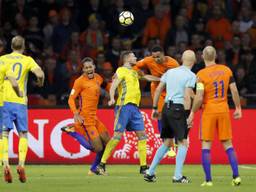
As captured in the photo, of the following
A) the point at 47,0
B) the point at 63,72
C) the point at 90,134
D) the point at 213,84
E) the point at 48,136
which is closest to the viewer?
the point at 213,84

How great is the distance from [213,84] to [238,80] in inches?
355

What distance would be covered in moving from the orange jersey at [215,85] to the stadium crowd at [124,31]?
28.4ft

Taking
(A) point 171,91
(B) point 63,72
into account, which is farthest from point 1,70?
(B) point 63,72

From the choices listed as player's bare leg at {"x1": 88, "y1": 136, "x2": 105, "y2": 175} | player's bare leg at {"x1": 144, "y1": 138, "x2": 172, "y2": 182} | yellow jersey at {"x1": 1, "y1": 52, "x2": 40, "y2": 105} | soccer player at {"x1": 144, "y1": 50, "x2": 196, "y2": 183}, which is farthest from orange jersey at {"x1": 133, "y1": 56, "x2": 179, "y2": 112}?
yellow jersey at {"x1": 1, "y1": 52, "x2": 40, "y2": 105}

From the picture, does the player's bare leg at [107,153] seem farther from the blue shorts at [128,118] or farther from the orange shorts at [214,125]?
the orange shorts at [214,125]

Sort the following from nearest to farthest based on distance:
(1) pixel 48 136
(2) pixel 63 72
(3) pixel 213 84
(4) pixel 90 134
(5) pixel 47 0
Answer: (3) pixel 213 84
(4) pixel 90 134
(1) pixel 48 136
(2) pixel 63 72
(5) pixel 47 0

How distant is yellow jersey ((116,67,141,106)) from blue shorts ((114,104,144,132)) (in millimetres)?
116

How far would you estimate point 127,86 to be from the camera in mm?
19156

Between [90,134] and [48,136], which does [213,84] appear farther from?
[48,136]

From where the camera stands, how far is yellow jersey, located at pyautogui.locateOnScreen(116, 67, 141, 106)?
752 inches

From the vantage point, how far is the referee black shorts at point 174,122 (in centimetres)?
1592

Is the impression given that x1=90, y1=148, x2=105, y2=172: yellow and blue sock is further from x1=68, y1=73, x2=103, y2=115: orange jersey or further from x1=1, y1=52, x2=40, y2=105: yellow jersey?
x1=1, y1=52, x2=40, y2=105: yellow jersey

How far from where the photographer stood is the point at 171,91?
1602cm

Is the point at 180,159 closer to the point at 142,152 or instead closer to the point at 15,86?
the point at 15,86
